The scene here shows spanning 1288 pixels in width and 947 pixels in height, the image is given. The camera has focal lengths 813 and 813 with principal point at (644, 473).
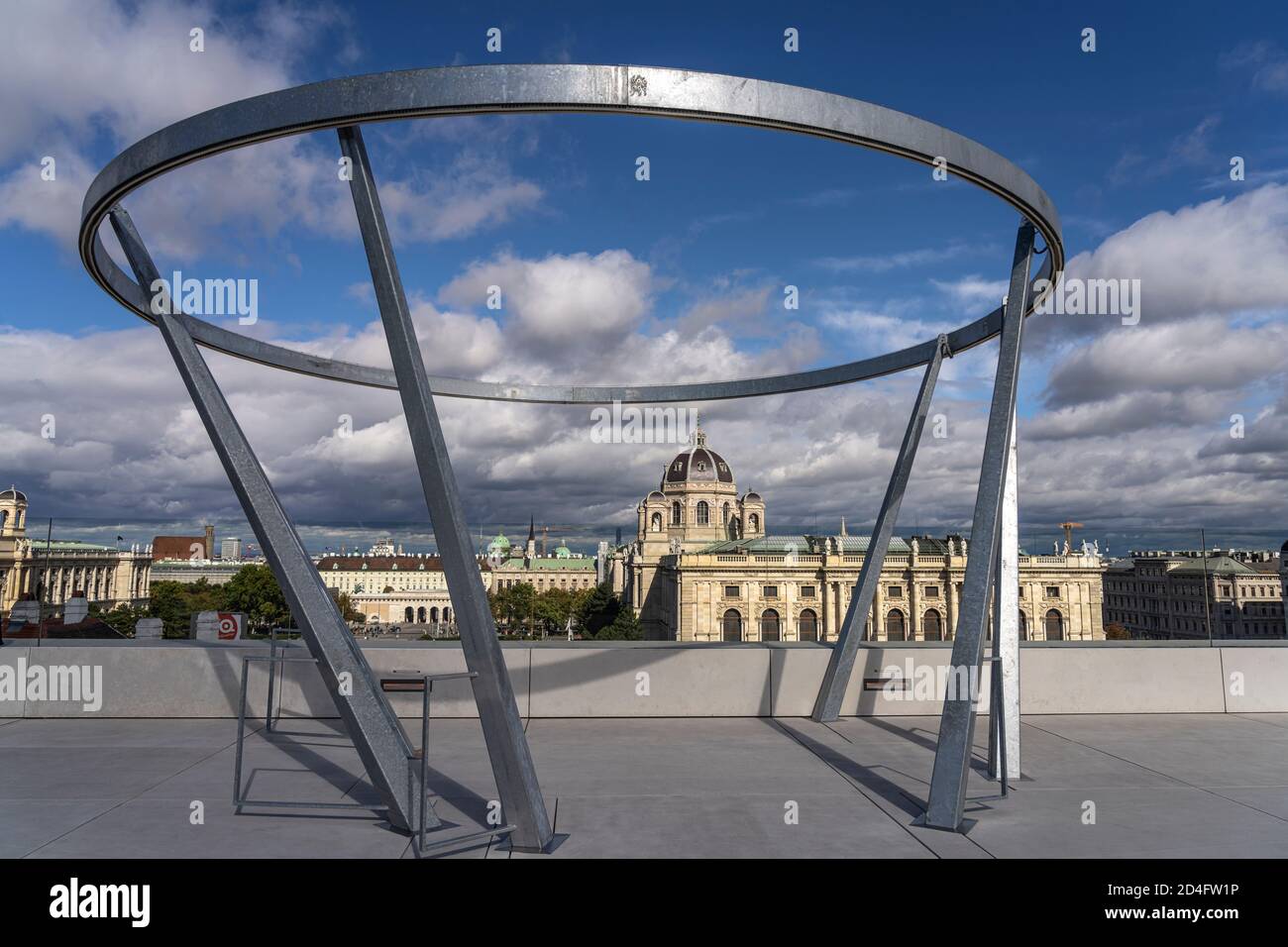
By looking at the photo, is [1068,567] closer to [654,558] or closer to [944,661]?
[654,558]

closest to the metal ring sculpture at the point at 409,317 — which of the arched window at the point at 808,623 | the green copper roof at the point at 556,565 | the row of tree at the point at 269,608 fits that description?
the row of tree at the point at 269,608

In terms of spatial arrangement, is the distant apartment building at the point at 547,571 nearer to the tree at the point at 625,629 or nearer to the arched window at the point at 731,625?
the tree at the point at 625,629

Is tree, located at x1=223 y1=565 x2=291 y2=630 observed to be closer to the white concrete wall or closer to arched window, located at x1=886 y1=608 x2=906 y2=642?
the white concrete wall

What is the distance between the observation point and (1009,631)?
27.7ft

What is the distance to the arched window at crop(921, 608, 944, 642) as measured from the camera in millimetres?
76438

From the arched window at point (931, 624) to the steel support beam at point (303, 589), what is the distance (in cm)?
7613

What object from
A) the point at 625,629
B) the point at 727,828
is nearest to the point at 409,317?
the point at 727,828

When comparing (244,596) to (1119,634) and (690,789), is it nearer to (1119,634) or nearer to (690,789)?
(1119,634)

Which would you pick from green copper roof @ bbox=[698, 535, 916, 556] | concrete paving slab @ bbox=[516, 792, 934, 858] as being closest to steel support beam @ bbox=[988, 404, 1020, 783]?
concrete paving slab @ bbox=[516, 792, 934, 858]

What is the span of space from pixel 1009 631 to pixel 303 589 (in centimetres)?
685

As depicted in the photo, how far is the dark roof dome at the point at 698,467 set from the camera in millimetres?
112688

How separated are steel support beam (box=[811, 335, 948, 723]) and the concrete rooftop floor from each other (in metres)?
0.48

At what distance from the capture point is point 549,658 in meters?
11.3
